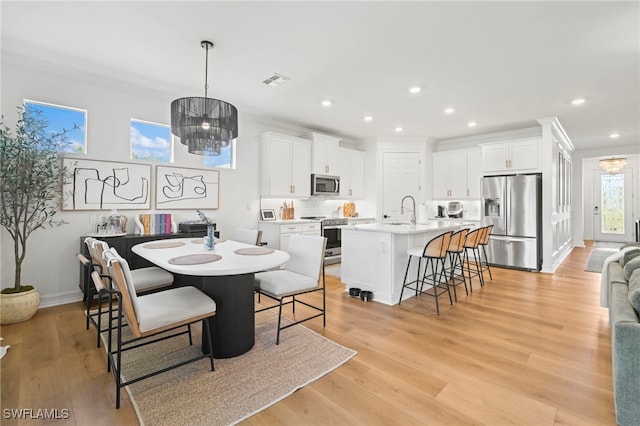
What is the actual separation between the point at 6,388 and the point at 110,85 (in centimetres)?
322

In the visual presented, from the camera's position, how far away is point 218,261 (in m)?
2.21

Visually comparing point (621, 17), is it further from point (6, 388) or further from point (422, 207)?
point (6, 388)

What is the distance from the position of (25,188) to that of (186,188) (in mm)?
1695

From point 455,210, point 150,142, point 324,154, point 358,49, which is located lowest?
point 455,210

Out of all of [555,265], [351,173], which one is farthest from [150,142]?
[555,265]

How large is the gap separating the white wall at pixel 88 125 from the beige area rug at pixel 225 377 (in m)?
1.95

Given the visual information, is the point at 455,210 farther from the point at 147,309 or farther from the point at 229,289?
the point at 147,309

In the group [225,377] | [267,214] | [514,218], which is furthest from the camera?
[514,218]

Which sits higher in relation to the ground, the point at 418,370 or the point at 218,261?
the point at 218,261

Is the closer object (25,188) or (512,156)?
(25,188)

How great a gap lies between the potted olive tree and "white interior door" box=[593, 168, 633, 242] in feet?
41.6

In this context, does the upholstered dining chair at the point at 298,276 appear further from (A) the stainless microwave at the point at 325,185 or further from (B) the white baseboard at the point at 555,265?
(B) the white baseboard at the point at 555,265

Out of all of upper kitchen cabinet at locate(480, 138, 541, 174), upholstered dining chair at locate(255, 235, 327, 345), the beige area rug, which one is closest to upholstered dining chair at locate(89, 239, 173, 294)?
the beige area rug

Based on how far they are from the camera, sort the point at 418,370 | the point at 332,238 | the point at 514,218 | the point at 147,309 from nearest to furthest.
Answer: the point at 147,309 → the point at 418,370 → the point at 514,218 → the point at 332,238
